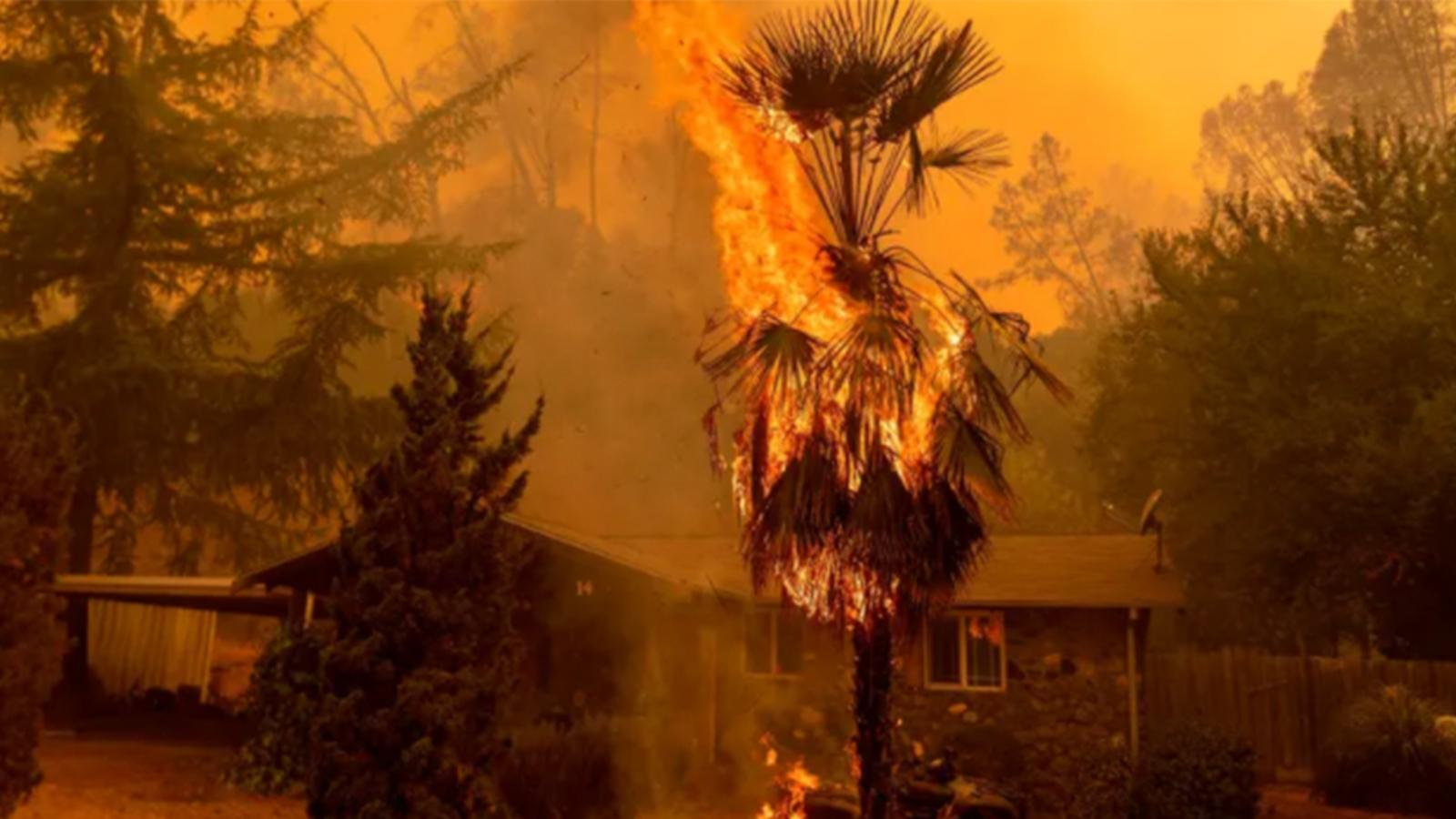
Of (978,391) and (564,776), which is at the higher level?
(978,391)

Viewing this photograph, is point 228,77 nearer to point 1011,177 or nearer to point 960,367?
point 960,367

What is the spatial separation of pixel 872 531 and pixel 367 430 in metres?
21.6

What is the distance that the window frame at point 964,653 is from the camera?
70.0ft

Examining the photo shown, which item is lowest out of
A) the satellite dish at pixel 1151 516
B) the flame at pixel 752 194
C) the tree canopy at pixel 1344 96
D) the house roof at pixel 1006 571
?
the house roof at pixel 1006 571

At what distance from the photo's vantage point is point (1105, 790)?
19.3 metres

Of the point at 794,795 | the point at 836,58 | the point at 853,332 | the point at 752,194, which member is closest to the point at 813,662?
the point at 794,795

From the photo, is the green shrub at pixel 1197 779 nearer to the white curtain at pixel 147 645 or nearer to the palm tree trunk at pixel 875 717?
the palm tree trunk at pixel 875 717

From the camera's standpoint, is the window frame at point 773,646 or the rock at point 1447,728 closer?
the rock at point 1447,728

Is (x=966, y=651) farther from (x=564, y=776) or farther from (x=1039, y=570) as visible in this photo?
(x=564, y=776)

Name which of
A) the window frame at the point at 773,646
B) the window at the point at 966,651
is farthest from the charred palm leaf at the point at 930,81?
the window frame at the point at 773,646

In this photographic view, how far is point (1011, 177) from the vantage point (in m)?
87.4

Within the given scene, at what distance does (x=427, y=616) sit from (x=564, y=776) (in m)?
4.81

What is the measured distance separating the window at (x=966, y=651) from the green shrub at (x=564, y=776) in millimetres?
6093

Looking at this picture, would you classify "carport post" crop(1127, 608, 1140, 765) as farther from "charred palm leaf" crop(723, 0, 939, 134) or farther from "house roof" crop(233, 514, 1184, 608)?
"charred palm leaf" crop(723, 0, 939, 134)
